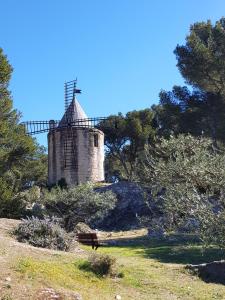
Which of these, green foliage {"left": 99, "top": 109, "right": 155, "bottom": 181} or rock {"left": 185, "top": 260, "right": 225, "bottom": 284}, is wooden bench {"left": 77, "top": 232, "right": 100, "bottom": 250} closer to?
rock {"left": 185, "top": 260, "right": 225, "bottom": 284}

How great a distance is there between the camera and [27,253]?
10.8m

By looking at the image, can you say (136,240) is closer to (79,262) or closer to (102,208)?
(102,208)

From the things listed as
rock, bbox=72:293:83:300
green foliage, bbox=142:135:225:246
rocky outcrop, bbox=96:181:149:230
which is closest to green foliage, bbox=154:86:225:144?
rocky outcrop, bbox=96:181:149:230

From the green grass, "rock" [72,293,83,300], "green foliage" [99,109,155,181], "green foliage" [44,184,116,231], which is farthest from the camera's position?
"green foliage" [99,109,155,181]

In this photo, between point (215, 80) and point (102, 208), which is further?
point (215, 80)

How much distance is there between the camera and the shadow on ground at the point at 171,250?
14820mm

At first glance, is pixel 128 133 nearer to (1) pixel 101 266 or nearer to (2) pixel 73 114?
(2) pixel 73 114

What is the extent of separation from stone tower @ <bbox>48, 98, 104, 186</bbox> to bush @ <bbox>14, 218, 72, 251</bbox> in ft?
78.2

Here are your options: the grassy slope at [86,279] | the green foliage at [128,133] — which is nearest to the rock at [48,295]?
the grassy slope at [86,279]

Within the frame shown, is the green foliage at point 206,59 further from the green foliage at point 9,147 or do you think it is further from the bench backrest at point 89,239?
the bench backrest at point 89,239

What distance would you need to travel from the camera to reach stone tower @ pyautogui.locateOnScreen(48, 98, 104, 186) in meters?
38.3

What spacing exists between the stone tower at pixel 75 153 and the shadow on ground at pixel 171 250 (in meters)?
16.9

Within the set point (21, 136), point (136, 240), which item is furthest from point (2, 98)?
point (136, 240)

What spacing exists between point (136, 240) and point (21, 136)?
10742mm
